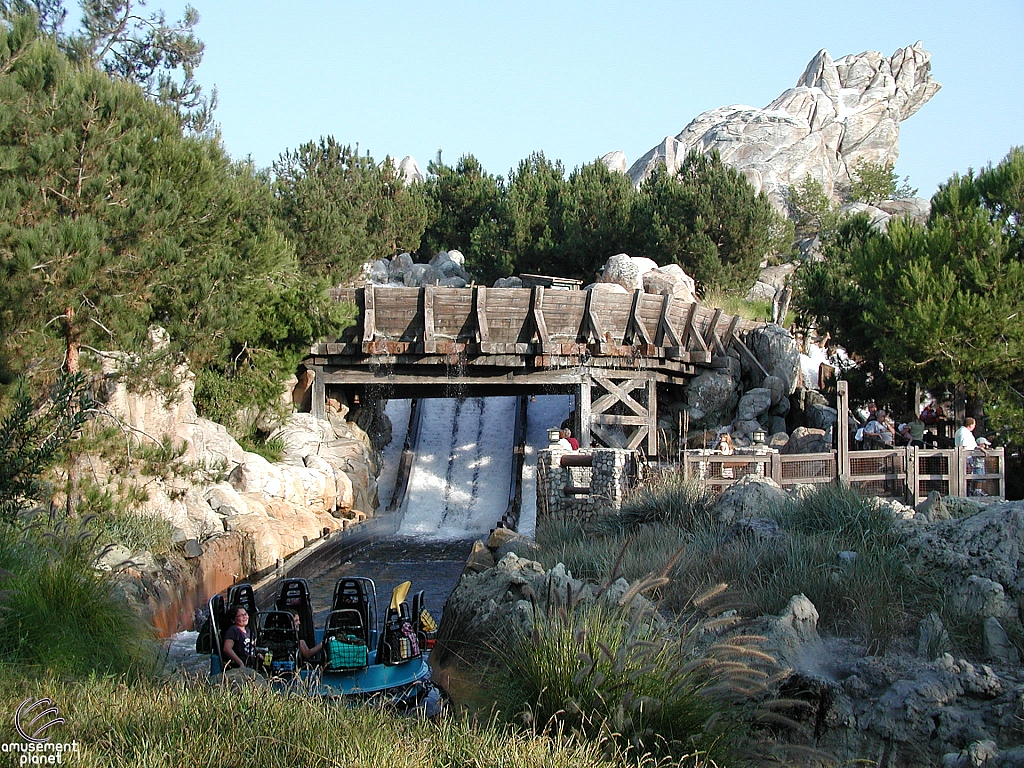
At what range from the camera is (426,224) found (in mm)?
39750

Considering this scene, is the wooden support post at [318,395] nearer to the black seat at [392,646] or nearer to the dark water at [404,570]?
the dark water at [404,570]

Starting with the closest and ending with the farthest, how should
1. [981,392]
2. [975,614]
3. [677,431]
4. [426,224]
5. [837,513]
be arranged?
1. [975,614]
2. [837,513]
3. [981,392]
4. [677,431]
5. [426,224]

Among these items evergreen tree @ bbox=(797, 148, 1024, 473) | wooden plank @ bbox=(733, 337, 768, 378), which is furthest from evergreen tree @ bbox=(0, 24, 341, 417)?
evergreen tree @ bbox=(797, 148, 1024, 473)

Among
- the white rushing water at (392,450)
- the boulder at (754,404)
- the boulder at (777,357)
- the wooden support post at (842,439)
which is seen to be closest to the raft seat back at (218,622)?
the wooden support post at (842,439)

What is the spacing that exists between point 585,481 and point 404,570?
3.55 metres

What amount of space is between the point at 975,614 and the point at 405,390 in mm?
18799

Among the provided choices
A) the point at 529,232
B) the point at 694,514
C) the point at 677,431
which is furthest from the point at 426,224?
the point at 694,514

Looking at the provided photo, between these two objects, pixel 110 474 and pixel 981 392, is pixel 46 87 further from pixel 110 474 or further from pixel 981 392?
pixel 981 392

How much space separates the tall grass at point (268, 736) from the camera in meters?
4.46

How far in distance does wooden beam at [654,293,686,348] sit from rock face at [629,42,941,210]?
36106 mm

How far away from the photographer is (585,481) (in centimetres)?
1739

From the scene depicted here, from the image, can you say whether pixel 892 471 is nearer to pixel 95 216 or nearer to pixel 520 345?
pixel 520 345

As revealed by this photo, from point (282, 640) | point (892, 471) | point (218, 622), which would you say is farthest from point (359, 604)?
point (892, 471)

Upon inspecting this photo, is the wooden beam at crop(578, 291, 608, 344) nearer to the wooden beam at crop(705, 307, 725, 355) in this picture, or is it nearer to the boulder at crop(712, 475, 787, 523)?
the wooden beam at crop(705, 307, 725, 355)
